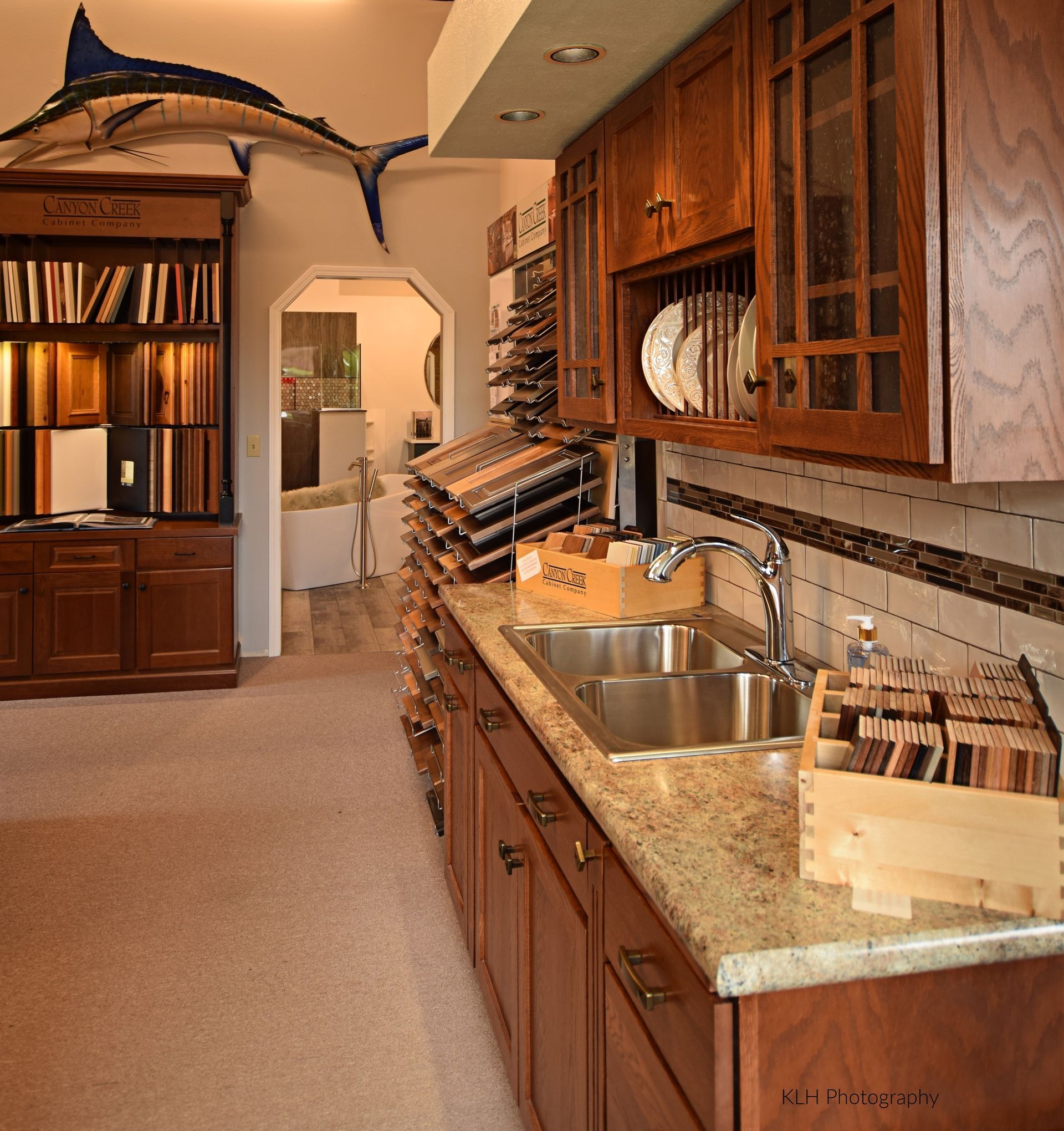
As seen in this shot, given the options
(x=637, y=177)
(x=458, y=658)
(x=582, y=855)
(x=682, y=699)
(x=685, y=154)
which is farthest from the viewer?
(x=458, y=658)

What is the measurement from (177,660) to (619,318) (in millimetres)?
3767

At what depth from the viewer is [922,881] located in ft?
3.68

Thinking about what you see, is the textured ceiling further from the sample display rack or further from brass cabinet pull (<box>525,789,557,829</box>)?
brass cabinet pull (<box>525,789,557,829</box>)

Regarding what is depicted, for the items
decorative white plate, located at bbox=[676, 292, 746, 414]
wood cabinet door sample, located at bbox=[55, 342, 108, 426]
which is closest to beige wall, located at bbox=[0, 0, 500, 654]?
wood cabinet door sample, located at bbox=[55, 342, 108, 426]

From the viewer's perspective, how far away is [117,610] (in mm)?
5344

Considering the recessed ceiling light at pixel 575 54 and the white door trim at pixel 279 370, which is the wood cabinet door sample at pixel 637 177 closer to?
the recessed ceiling light at pixel 575 54

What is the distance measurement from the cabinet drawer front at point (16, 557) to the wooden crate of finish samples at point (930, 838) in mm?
4880

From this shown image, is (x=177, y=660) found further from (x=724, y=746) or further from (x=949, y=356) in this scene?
(x=949, y=356)

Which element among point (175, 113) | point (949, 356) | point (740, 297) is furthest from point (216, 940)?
point (175, 113)

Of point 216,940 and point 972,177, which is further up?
point 972,177

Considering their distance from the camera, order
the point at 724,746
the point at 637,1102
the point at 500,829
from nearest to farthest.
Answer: the point at 637,1102 < the point at 724,746 < the point at 500,829

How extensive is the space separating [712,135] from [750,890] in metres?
1.27

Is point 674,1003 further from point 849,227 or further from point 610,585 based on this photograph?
point 610,585

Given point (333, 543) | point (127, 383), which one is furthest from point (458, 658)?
point (333, 543)
